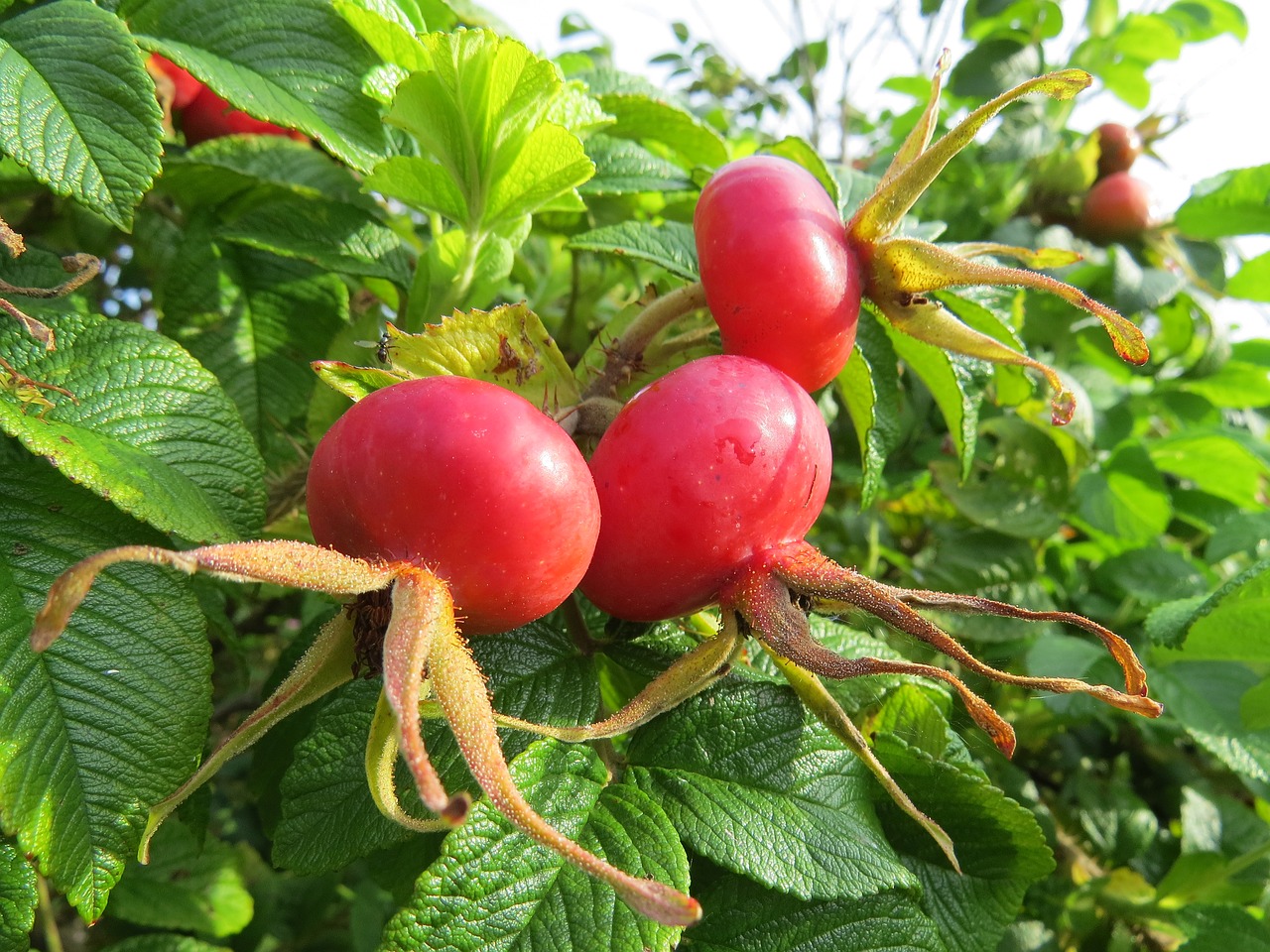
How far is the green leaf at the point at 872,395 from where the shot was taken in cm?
117

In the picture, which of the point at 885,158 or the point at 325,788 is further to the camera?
the point at 885,158

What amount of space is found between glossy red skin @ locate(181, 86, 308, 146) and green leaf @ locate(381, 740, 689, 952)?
3.84 feet

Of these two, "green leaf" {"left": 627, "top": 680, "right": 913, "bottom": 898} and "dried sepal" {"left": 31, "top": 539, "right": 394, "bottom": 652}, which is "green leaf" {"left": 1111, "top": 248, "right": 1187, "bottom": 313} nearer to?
"green leaf" {"left": 627, "top": 680, "right": 913, "bottom": 898}

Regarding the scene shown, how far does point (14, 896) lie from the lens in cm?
79

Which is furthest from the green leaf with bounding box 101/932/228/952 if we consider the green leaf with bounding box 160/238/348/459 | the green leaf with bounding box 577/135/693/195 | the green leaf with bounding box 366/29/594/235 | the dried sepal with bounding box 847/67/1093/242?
the dried sepal with bounding box 847/67/1093/242

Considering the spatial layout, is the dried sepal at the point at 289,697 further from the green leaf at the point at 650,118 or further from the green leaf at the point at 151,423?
the green leaf at the point at 650,118

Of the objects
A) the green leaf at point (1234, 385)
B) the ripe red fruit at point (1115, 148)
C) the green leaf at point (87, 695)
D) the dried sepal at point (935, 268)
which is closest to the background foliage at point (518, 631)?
the green leaf at point (87, 695)

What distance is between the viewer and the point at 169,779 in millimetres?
818

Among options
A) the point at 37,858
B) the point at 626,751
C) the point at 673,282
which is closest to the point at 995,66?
the point at 673,282

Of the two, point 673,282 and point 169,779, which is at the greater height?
point 673,282

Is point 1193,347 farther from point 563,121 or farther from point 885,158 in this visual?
point 563,121

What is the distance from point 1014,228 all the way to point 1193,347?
1.81 ft

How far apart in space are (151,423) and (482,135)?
48 centimetres

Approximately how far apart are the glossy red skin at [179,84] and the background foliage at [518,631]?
121 mm
